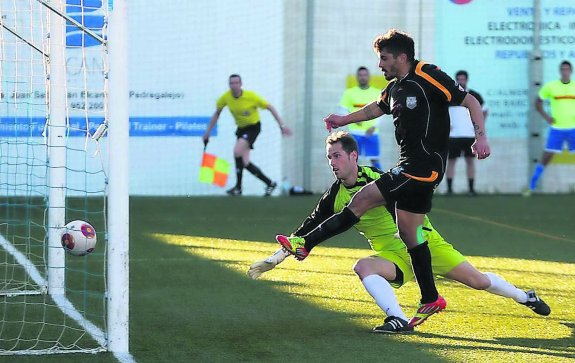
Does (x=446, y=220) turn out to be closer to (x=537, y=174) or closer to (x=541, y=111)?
(x=541, y=111)

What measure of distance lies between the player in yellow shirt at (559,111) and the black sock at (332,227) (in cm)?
1299

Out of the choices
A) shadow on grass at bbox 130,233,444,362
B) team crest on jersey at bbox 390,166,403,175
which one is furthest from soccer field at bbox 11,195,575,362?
team crest on jersey at bbox 390,166,403,175

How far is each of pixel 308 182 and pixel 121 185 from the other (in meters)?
13.8

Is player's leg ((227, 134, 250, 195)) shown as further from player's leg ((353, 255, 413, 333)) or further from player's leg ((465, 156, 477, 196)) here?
player's leg ((353, 255, 413, 333))

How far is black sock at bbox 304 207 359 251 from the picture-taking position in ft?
24.2

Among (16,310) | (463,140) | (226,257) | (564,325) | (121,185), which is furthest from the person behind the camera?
(463,140)

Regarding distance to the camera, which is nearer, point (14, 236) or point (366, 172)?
point (366, 172)

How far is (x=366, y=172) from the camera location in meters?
7.83

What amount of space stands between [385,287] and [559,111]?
42.9ft

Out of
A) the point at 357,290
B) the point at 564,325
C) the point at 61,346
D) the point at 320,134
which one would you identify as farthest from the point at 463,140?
the point at 61,346

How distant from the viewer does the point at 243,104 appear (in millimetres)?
19062

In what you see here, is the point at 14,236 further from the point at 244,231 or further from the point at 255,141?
the point at 255,141

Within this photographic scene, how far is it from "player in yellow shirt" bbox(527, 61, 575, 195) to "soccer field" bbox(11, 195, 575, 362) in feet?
13.3

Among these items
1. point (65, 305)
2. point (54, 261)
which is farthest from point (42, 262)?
point (65, 305)
